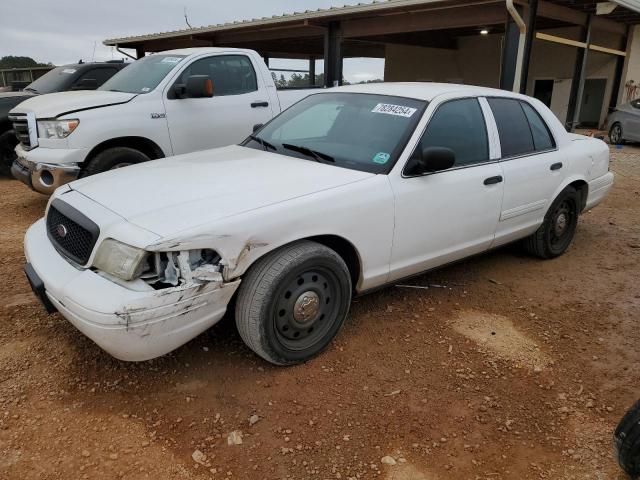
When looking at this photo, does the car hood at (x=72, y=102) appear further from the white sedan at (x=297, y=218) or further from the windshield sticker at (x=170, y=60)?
the white sedan at (x=297, y=218)

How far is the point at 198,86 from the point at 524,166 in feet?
11.7

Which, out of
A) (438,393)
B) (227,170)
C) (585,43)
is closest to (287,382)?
(438,393)

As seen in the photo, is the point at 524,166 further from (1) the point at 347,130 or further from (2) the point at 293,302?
(2) the point at 293,302

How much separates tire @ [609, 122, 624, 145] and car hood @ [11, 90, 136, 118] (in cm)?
1262

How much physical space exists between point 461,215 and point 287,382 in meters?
1.75

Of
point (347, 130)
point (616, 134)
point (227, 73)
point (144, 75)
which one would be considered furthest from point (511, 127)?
point (616, 134)

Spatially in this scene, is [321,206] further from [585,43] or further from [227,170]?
[585,43]

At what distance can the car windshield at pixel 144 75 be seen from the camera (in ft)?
19.9

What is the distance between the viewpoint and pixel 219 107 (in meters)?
6.30

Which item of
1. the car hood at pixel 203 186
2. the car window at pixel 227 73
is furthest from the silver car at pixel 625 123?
the car hood at pixel 203 186

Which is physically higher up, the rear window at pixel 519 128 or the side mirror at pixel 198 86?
the side mirror at pixel 198 86

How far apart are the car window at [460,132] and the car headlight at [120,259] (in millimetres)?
1938

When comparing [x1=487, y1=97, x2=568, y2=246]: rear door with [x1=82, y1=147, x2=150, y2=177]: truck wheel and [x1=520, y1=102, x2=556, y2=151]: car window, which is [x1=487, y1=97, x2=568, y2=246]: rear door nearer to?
[x1=520, y1=102, x2=556, y2=151]: car window

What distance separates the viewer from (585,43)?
12.8m
